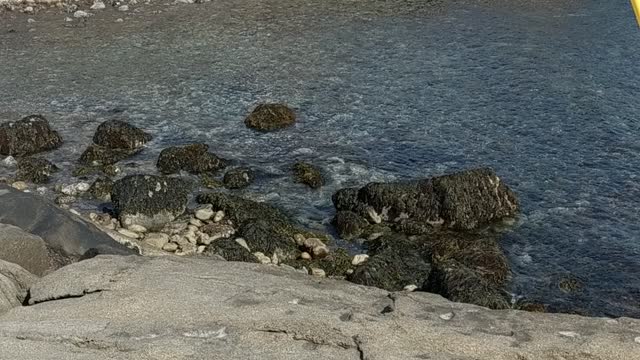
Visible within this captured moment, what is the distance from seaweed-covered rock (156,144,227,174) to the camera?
23.1 meters

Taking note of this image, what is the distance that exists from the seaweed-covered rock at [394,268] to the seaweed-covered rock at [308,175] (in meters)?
3.91

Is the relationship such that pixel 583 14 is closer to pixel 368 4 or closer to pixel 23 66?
pixel 368 4

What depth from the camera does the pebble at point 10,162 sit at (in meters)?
23.6

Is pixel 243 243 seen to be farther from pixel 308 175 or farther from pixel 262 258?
pixel 308 175

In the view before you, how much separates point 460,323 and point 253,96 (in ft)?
62.4

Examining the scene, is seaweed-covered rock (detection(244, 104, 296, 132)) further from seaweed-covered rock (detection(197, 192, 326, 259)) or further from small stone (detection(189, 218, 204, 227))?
small stone (detection(189, 218, 204, 227))

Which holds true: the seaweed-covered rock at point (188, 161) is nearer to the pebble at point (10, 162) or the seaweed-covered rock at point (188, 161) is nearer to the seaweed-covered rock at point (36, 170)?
the seaweed-covered rock at point (36, 170)

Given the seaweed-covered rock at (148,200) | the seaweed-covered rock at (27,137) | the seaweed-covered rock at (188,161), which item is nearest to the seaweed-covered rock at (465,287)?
the seaweed-covered rock at (148,200)

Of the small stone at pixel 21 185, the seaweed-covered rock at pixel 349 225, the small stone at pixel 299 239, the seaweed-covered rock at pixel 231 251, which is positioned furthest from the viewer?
the small stone at pixel 21 185

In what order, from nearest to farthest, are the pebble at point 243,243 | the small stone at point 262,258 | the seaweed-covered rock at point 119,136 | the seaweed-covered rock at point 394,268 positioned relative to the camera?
1. the seaweed-covered rock at point 394,268
2. the small stone at point 262,258
3. the pebble at point 243,243
4. the seaweed-covered rock at point 119,136

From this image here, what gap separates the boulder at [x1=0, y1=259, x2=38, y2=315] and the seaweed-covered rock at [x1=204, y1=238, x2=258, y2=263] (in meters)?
5.25

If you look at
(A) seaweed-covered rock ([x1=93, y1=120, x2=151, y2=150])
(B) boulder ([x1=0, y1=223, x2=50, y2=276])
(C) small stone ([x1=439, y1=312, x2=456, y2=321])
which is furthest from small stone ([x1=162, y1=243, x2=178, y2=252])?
(C) small stone ([x1=439, y1=312, x2=456, y2=321])

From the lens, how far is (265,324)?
10648mm

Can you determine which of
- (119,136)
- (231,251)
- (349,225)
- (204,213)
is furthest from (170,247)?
(119,136)
